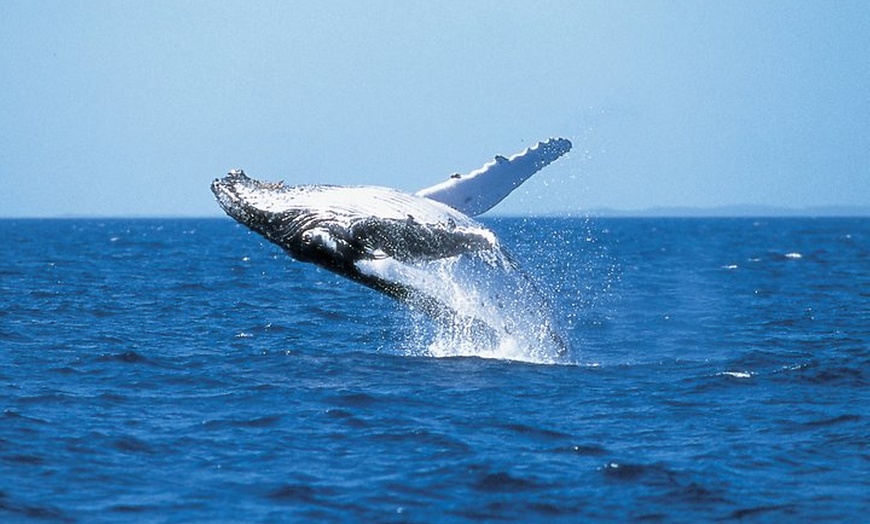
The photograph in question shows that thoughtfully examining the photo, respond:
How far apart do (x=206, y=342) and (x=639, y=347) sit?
5333 mm

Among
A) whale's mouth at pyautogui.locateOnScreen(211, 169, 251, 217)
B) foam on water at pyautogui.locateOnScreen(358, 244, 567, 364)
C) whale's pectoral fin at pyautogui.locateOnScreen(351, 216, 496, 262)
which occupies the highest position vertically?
whale's mouth at pyautogui.locateOnScreen(211, 169, 251, 217)

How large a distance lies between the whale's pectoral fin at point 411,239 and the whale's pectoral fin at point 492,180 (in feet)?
3.65

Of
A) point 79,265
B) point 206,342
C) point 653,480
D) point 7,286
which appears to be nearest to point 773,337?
point 206,342

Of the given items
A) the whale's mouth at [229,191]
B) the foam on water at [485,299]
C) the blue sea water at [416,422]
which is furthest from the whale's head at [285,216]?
the blue sea water at [416,422]

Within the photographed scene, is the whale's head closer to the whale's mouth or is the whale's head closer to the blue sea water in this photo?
the whale's mouth

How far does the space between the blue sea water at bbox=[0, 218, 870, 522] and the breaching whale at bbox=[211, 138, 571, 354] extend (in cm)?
70

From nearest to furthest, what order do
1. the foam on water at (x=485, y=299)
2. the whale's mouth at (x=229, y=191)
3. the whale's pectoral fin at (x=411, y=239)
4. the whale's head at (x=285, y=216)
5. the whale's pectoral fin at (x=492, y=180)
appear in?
the whale's pectoral fin at (x=411, y=239)
the whale's head at (x=285, y=216)
the foam on water at (x=485, y=299)
the whale's mouth at (x=229, y=191)
the whale's pectoral fin at (x=492, y=180)

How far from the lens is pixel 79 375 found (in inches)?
459

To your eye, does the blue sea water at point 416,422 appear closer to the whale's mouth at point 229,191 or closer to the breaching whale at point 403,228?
the breaching whale at point 403,228

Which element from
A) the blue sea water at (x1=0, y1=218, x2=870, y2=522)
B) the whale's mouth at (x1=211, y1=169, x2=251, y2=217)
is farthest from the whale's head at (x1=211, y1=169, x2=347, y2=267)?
the blue sea water at (x1=0, y1=218, x2=870, y2=522)

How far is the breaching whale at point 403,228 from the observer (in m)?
9.98

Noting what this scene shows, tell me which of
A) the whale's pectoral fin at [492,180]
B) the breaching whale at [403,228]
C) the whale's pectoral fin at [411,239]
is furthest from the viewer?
the whale's pectoral fin at [492,180]

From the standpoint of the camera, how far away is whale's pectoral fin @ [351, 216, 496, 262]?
9.83 metres

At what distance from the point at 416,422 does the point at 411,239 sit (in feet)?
5.13
